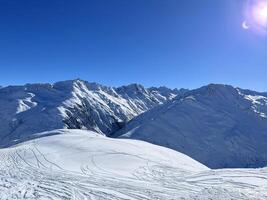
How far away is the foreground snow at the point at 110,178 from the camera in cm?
2044

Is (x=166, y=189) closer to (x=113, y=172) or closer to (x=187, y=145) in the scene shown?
(x=113, y=172)

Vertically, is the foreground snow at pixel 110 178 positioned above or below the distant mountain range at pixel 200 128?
below

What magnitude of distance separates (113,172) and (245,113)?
17051 cm

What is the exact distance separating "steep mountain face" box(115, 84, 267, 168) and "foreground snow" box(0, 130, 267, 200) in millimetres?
114037

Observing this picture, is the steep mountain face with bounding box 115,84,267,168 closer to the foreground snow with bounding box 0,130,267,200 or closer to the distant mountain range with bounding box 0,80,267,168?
the distant mountain range with bounding box 0,80,267,168

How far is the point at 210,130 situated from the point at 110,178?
149241mm

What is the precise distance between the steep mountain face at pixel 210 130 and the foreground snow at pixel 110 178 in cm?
11404

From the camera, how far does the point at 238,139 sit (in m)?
162

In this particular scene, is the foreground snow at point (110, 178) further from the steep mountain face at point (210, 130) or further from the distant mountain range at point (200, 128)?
the steep mountain face at point (210, 130)

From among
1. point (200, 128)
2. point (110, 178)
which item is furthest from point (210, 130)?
point (110, 178)

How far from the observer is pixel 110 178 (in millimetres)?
24922

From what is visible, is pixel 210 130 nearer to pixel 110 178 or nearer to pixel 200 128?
pixel 200 128

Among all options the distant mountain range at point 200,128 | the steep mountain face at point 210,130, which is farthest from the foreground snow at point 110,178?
the steep mountain face at point 210,130

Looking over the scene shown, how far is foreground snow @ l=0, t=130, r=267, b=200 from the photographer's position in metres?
20.4
